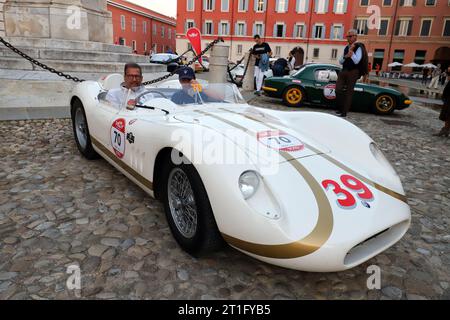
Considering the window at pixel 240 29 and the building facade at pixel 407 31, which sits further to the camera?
the window at pixel 240 29

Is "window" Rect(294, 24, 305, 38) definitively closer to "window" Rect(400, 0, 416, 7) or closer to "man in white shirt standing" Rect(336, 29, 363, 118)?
"window" Rect(400, 0, 416, 7)

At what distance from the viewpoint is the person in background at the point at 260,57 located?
36.7ft

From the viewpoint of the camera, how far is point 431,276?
211 centimetres

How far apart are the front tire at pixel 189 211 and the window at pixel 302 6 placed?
1918 inches

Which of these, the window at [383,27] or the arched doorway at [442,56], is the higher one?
the window at [383,27]

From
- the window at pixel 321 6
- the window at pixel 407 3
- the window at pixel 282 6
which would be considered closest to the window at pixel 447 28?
the window at pixel 407 3

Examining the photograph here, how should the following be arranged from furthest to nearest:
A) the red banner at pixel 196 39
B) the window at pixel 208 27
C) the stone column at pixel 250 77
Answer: the window at pixel 208 27
the stone column at pixel 250 77
the red banner at pixel 196 39

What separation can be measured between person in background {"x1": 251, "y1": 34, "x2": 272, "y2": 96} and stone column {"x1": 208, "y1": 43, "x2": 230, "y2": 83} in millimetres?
1887

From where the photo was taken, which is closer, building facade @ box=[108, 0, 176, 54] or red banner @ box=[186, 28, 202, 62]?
red banner @ box=[186, 28, 202, 62]

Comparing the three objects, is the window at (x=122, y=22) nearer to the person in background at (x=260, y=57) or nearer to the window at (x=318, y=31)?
the window at (x=318, y=31)

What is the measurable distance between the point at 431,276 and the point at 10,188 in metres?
3.48

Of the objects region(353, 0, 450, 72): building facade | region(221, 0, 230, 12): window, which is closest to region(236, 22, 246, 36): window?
region(221, 0, 230, 12): window

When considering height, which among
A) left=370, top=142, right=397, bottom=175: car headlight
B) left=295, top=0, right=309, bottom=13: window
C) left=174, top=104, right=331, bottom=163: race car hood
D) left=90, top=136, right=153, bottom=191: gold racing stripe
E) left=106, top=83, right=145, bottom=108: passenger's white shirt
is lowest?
left=90, top=136, right=153, bottom=191: gold racing stripe

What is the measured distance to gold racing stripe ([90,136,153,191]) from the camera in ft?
8.29
